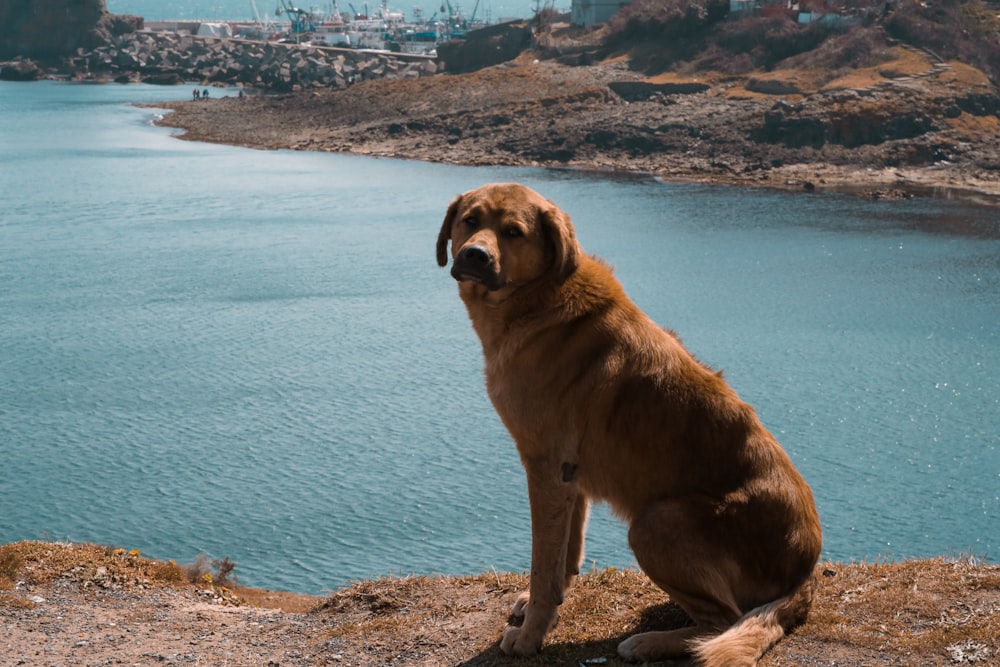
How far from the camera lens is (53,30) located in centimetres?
14062

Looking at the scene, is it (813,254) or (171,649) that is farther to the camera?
(813,254)

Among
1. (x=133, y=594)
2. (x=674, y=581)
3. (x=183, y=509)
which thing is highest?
(x=674, y=581)

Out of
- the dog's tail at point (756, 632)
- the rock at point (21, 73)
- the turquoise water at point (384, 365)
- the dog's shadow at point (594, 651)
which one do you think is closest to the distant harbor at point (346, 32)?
the rock at point (21, 73)

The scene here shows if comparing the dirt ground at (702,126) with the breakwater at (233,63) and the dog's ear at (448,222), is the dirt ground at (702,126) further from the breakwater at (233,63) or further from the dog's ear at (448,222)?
the dog's ear at (448,222)

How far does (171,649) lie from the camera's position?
23.1 feet

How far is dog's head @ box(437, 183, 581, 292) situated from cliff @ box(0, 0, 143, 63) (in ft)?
482

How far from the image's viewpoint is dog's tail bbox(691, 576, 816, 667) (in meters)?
5.04

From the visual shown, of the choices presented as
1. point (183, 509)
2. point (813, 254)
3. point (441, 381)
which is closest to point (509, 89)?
point (813, 254)

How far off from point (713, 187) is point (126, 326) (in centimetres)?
3287

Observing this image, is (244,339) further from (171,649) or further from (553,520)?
(553,520)

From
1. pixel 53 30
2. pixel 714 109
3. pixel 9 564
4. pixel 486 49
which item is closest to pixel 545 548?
pixel 9 564

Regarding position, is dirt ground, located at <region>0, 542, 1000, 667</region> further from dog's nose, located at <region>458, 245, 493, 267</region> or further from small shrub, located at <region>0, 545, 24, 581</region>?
dog's nose, located at <region>458, 245, 493, 267</region>

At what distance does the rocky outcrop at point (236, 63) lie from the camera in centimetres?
9788

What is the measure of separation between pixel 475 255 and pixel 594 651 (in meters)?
2.21
